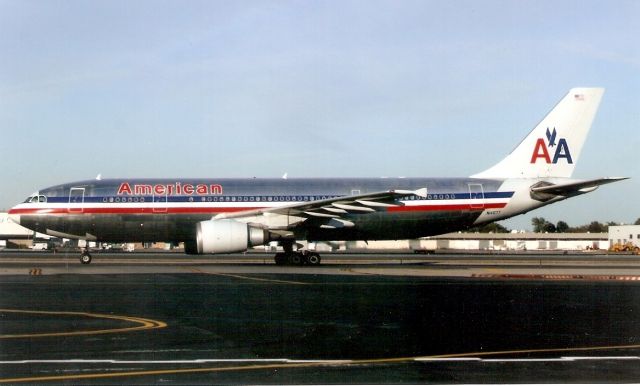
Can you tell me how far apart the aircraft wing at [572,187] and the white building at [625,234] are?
2706 inches

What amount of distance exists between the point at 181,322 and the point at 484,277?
A: 51.7ft

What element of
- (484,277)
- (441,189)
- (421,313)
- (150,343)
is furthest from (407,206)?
(150,343)

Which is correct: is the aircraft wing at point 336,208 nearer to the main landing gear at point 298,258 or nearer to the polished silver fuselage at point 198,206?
the polished silver fuselage at point 198,206

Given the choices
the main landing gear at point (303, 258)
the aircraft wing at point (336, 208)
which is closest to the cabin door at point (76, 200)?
the aircraft wing at point (336, 208)

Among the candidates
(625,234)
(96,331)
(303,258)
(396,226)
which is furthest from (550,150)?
(625,234)

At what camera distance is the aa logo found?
38094mm

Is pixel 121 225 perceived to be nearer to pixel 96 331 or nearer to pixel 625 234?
pixel 96 331

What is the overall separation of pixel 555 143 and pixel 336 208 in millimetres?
12469

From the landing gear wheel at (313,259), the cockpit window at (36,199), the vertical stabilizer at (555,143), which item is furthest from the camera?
the vertical stabilizer at (555,143)

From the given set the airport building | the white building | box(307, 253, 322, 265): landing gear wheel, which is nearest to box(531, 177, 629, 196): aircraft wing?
box(307, 253, 322, 265): landing gear wheel

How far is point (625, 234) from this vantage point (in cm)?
10300

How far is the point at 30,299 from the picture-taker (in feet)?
56.9

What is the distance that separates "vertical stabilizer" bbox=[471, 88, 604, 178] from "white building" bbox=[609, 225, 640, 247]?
2607 inches

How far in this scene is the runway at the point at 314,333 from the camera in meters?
8.84
